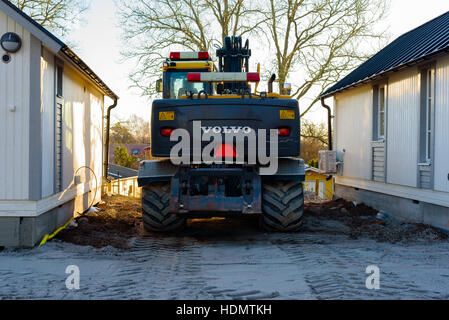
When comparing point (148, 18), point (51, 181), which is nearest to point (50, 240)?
point (51, 181)

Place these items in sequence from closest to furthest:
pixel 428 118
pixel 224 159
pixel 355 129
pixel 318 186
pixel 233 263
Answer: pixel 233 263, pixel 224 159, pixel 428 118, pixel 355 129, pixel 318 186

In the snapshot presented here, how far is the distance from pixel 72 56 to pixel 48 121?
148 cm

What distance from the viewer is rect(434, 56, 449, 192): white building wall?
31.2 feet

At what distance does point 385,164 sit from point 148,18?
19.4m

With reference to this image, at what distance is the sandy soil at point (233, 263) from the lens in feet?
18.3

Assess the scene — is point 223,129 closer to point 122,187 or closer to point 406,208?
point 406,208

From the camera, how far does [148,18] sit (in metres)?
28.5

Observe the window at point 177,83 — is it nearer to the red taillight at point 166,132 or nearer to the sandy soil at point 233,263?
the red taillight at point 166,132

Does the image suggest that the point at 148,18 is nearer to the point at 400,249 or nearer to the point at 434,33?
the point at 434,33

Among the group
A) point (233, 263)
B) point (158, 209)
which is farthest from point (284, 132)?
point (233, 263)

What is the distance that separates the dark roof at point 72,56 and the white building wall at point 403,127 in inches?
276

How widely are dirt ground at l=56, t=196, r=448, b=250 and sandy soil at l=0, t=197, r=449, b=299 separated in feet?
0.08

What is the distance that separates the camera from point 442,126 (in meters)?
9.66
